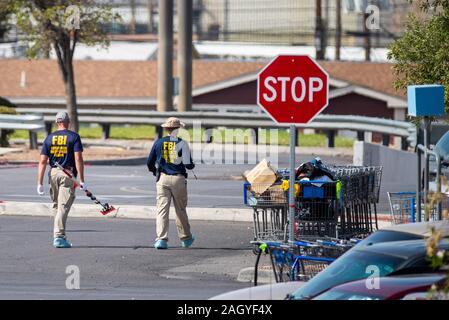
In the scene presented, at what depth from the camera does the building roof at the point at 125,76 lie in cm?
5225

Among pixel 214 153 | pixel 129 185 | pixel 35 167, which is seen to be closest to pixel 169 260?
pixel 129 185

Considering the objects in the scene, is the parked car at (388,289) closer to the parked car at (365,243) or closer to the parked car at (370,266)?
the parked car at (370,266)

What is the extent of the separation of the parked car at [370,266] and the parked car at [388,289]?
0.46 ft

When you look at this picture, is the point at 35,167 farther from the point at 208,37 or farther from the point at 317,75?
the point at 208,37

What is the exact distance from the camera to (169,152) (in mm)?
16031

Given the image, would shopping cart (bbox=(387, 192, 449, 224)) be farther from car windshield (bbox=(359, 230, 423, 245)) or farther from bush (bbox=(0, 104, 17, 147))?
bush (bbox=(0, 104, 17, 147))

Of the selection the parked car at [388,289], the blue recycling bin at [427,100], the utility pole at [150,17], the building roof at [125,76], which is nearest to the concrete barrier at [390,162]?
the blue recycling bin at [427,100]

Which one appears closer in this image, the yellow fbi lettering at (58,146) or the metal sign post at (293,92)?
the metal sign post at (293,92)

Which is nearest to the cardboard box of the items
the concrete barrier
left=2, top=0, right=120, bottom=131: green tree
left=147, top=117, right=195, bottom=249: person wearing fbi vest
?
left=147, top=117, right=195, bottom=249: person wearing fbi vest

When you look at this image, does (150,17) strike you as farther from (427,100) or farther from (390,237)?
(390,237)

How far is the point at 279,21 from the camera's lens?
262ft

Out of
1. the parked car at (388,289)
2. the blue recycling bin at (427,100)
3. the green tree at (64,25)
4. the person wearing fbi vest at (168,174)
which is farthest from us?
the green tree at (64,25)

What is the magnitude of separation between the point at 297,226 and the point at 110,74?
1497 inches

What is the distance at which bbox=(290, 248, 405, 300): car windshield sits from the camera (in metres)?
9.30
